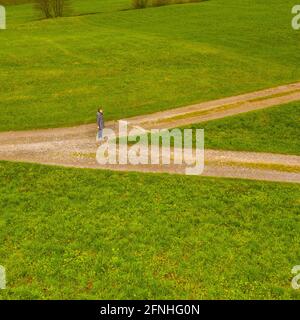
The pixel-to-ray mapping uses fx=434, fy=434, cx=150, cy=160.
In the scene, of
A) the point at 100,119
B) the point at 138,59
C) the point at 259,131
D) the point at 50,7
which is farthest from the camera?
the point at 50,7

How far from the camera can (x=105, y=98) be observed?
1491 inches

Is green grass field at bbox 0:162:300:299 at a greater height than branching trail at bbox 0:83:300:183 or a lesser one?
lesser

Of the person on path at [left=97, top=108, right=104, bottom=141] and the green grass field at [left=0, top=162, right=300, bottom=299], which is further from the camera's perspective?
the person on path at [left=97, top=108, right=104, bottom=141]

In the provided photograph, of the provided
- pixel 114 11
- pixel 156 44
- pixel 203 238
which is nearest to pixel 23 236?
pixel 203 238

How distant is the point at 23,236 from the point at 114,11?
2570 inches

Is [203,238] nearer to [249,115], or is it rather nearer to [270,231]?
[270,231]

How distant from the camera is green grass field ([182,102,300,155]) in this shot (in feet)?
94.2

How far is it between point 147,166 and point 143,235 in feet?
20.5

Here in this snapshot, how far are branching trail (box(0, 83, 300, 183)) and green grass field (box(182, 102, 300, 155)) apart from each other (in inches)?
38.2

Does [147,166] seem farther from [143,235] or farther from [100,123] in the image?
[143,235]

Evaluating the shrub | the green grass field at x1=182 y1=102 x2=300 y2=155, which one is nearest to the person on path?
the green grass field at x1=182 y1=102 x2=300 y2=155

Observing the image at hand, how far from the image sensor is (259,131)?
3123cm

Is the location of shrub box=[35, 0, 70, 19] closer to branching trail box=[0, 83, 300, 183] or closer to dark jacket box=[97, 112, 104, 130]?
branching trail box=[0, 83, 300, 183]

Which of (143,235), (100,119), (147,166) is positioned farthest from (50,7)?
(143,235)
